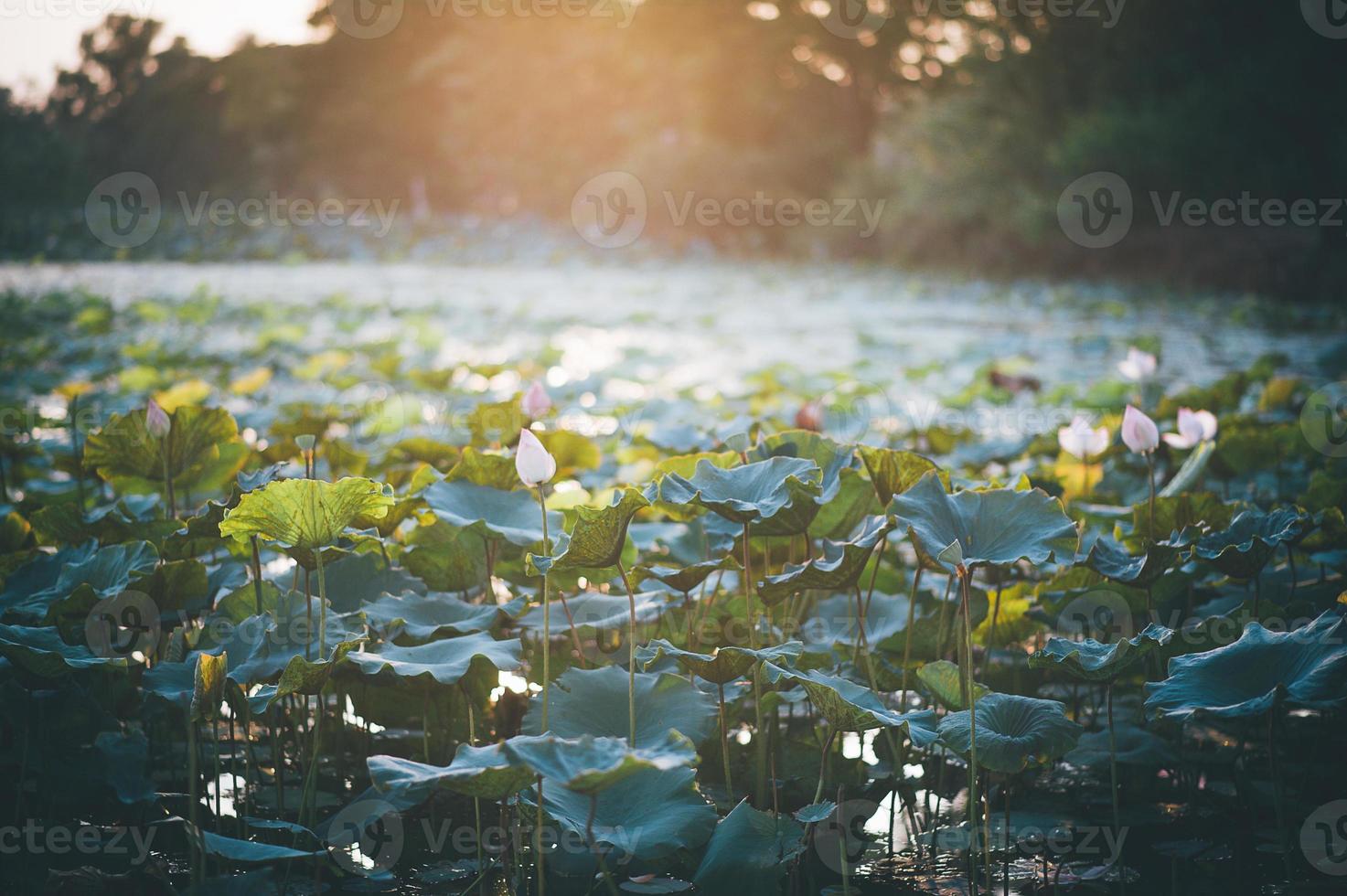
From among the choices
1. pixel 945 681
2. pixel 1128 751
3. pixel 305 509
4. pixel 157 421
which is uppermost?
pixel 157 421

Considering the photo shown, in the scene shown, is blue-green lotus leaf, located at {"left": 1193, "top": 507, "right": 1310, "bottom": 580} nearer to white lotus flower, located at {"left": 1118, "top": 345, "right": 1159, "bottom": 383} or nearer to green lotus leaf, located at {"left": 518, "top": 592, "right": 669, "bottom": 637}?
green lotus leaf, located at {"left": 518, "top": 592, "right": 669, "bottom": 637}

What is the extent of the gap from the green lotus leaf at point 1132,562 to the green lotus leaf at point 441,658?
656 mm

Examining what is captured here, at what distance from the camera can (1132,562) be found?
123 cm

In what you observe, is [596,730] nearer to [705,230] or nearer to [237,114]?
[705,230]

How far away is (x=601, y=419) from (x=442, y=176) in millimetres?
22697

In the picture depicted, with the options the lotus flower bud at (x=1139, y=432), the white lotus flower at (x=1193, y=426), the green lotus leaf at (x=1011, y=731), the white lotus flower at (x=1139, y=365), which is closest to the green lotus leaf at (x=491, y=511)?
the green lotus leaf at (x=1011, y=731)

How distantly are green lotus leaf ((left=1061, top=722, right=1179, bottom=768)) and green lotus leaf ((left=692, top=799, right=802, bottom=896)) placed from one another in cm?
44

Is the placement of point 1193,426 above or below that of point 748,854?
above

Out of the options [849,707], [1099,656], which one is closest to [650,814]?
[849,707]

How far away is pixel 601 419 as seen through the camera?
3369mm

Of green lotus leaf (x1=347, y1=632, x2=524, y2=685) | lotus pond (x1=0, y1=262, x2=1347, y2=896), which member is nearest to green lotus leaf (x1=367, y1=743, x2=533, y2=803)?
lotus pond (x1=0, y1=262, x2=1347, y2=896)

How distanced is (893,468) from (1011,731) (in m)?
0.34

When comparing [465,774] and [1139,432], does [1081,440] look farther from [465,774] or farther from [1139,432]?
[465,774]

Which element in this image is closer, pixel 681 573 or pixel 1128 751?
pixel 681 573
